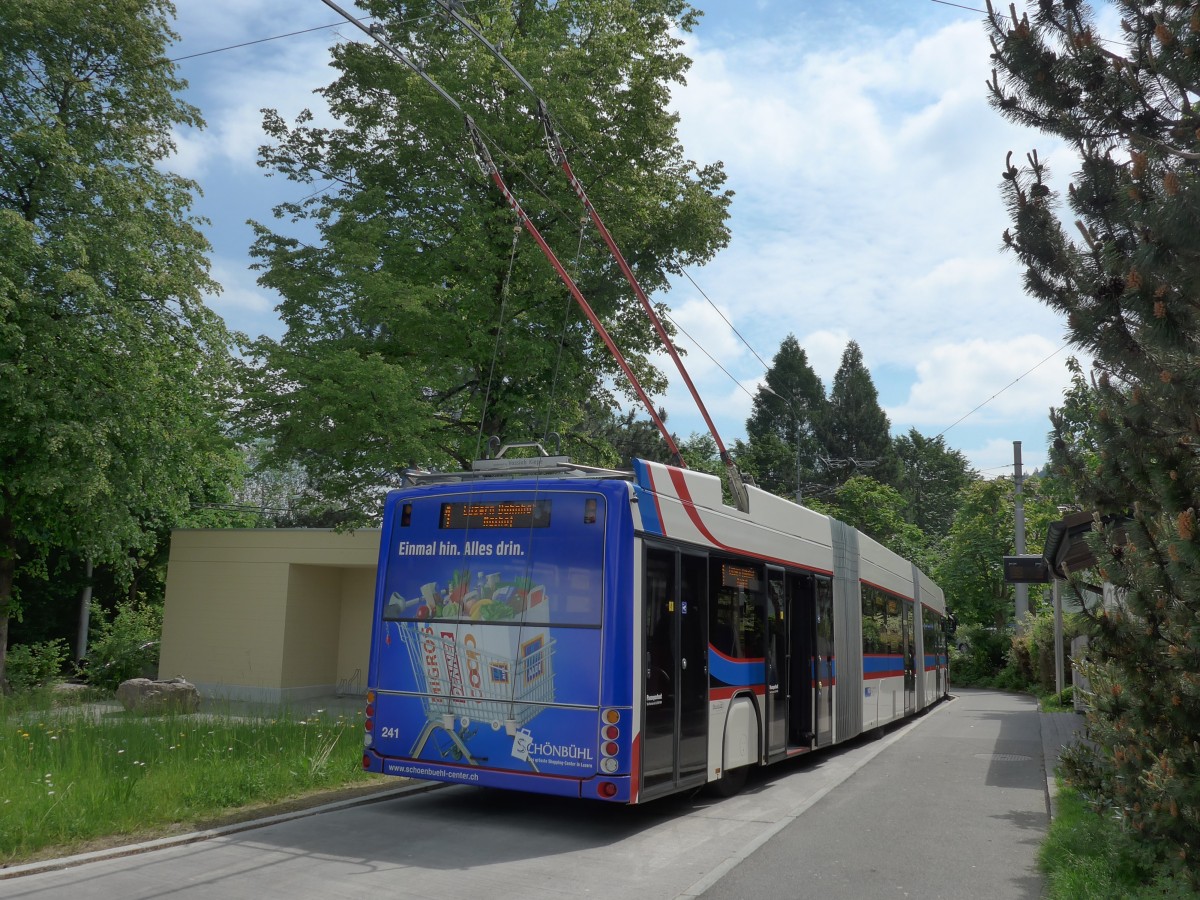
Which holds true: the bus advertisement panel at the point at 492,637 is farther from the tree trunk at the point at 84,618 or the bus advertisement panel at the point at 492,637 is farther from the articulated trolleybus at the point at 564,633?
the tree trunk at the point at 84,618

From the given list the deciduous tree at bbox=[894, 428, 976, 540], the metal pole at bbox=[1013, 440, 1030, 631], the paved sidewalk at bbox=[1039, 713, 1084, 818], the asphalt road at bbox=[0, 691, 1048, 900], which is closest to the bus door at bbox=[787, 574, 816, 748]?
the asphalt road at bbox=[0, 691, 1048, 900]

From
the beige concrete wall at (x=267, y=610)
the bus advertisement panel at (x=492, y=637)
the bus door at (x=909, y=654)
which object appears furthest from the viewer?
the beige concrete wall at (x=267, y=610)

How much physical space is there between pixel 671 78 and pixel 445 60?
442 centimetres

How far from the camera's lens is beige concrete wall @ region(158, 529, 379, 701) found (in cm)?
2294

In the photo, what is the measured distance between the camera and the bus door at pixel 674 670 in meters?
8.41

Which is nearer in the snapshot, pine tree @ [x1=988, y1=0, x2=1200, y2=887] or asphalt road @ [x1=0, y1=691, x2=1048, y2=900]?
pine tree @ [x1=988, y1=0, x2=1200, y2=887]

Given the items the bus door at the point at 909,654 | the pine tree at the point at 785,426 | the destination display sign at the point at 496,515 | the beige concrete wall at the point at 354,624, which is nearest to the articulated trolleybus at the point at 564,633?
the destination display sign at the point at 496,515

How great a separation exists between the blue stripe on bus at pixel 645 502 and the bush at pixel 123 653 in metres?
19.3

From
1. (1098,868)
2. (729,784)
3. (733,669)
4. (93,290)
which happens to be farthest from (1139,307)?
(93,290)

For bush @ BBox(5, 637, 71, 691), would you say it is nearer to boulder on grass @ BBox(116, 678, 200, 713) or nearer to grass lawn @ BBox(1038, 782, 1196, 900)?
boulder on grass @ BBox(116, 678, 200, 713)

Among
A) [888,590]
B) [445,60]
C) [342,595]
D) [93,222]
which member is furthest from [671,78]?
[342,595]

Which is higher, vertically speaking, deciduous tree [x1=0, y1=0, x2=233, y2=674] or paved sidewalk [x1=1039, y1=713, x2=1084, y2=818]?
deciduous tree [x1=0, y1=0, x2=233, y2=674]

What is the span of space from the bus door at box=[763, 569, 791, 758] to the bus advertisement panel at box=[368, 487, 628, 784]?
334 centimetres

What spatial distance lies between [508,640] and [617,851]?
1.87m
